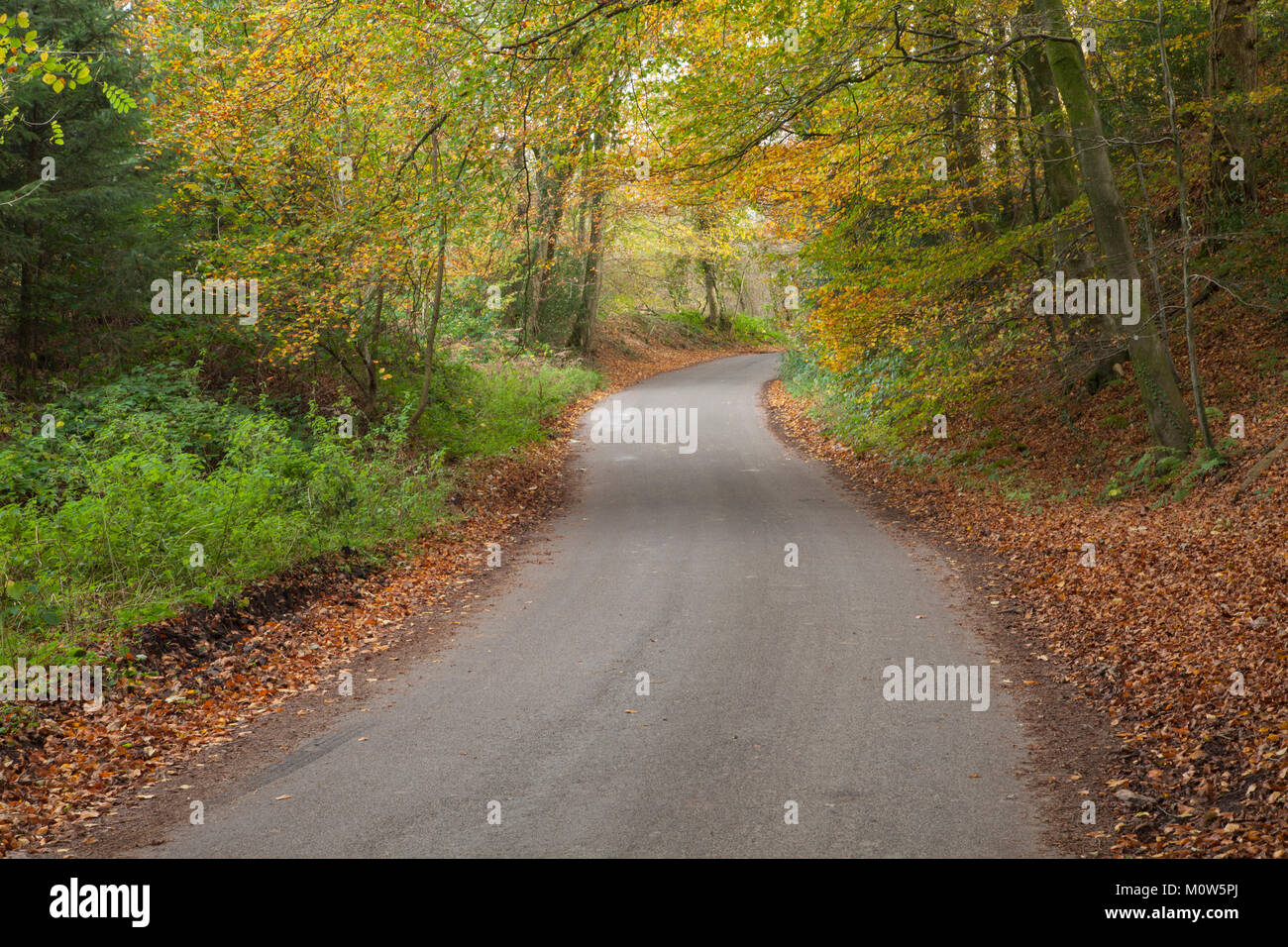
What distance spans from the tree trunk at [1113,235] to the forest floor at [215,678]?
29.8 feet

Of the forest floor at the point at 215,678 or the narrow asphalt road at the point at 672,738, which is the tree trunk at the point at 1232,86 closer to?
the narrow asphalt road at the point at 672,738

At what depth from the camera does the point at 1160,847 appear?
4512 millimetres

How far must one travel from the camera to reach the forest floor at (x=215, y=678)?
18.1ft

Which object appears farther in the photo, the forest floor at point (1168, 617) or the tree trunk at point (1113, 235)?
the tree trunk at point (1113, 235)

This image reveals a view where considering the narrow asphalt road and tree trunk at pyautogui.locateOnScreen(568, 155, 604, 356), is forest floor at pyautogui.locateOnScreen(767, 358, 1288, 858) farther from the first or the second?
tree trunk at pyautogui.locateOnScreen(568, 155, 604, 356)

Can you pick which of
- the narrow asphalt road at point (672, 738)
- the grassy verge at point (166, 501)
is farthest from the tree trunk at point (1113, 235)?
the grassy verge at point (166, 501)

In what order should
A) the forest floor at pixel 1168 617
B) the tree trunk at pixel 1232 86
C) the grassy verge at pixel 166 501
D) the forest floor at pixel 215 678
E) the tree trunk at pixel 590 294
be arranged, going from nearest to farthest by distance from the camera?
1. the forest floor at pixel 1168 617
2. the forest floor at pixel 215 678
3. the grassy verge at pixel 166 501
4. the tree trunk at pixel 1232 86
5. the tree trunk at pixel 590 294

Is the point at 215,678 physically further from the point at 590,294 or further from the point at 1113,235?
the point at 590,294

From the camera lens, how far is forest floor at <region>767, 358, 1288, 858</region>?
4.83m

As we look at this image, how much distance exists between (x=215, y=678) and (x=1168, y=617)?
8.24 metres

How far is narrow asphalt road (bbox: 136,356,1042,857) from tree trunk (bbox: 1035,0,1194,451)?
4050 millimetres

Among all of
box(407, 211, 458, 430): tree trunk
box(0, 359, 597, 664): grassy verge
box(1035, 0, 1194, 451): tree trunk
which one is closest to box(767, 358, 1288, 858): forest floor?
box(1035, 0, 1194, 451): tree trunk

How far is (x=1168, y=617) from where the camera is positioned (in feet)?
24.4

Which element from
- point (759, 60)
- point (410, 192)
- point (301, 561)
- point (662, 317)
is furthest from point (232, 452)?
point (662, 317)
